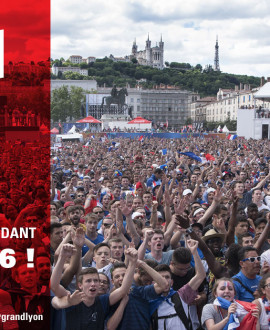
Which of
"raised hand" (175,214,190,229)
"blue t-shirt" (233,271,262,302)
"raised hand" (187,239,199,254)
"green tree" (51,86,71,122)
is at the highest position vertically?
"green tree" (51,86,71,122)

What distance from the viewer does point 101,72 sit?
7052 inches

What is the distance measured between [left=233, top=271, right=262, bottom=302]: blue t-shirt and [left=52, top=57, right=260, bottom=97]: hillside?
158m

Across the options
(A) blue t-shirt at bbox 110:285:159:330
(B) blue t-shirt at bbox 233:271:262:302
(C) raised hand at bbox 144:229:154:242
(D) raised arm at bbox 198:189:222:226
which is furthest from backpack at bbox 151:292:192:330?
(D) raised arm at bbox 198:189:222:226

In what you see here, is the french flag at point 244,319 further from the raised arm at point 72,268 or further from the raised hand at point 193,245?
the raised arm at point 72,268

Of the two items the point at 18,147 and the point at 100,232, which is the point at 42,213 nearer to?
the point at 100,232

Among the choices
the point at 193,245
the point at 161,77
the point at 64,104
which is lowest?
the point at 193,245

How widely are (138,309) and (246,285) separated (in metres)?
1.01

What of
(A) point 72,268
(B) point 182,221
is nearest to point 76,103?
(B) point 182,221

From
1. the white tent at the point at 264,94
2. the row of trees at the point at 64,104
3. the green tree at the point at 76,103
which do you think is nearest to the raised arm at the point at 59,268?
the white tent at the point at 264,94

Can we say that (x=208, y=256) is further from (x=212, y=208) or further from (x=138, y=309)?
(x=212, y=208)

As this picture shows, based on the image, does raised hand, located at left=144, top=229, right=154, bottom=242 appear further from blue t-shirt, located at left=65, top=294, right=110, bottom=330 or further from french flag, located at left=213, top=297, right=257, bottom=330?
french flag, located at left=213, top=297, right=257, bottom=330

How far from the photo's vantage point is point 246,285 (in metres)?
4.36

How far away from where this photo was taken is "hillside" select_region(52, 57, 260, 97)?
16600 cm

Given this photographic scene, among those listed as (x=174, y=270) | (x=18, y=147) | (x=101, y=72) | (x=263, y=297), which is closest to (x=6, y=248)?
(x=174, y=270)
